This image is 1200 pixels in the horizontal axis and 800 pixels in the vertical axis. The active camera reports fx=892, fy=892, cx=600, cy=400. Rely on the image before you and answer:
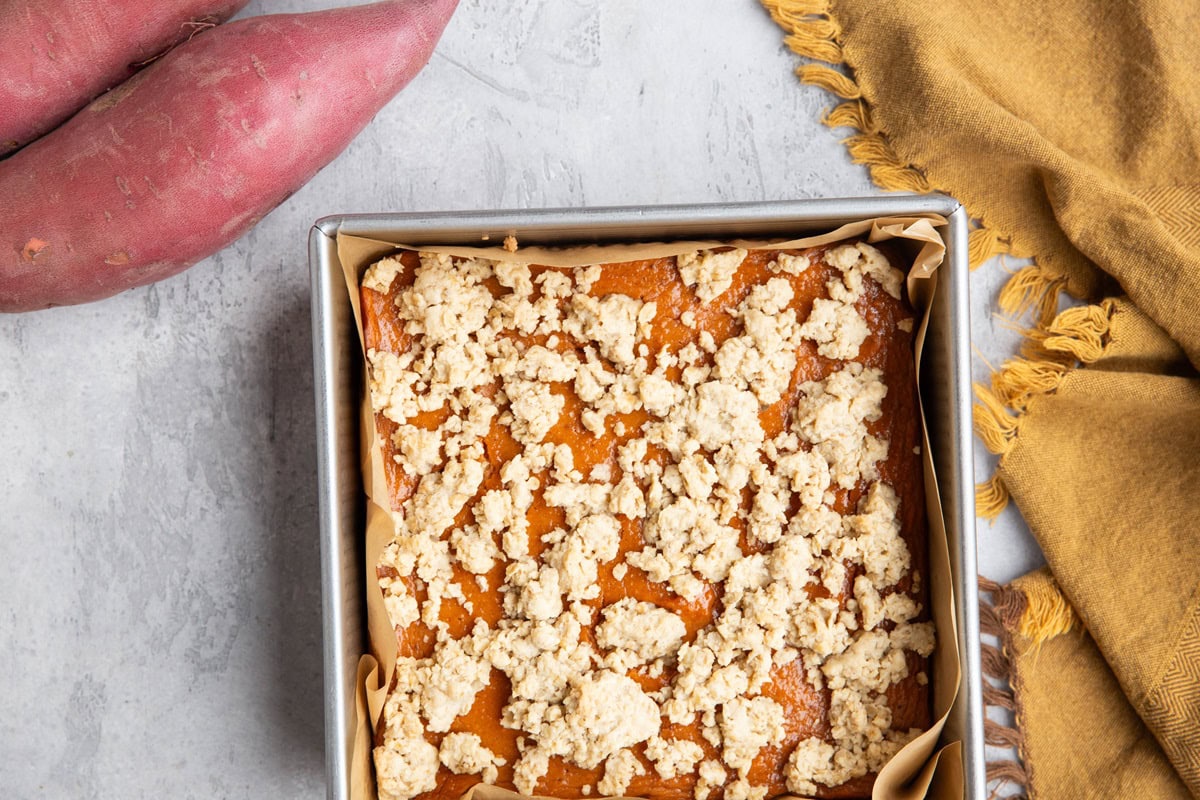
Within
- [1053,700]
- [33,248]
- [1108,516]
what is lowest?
[1053,700]

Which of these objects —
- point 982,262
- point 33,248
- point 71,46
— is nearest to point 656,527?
point 982,262

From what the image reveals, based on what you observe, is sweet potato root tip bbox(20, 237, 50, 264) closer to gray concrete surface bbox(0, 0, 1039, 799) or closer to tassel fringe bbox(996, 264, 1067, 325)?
gray concrete surface bbox(0, 0, 1039, 799)

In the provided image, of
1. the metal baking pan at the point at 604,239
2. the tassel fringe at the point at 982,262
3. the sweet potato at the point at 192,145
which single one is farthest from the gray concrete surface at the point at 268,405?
the metal baking pan at the point at 604,239

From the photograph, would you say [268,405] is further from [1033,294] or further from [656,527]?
[1033,294]

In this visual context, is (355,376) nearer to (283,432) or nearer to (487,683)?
(283,432)

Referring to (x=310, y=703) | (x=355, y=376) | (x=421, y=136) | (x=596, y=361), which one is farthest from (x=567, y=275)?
(x=310, y=703)

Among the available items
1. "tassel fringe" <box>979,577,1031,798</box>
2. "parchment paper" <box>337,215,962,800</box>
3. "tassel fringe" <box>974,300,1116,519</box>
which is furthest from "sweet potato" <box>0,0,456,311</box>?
"tassel fringe" <box>979,577,1031,798</box>

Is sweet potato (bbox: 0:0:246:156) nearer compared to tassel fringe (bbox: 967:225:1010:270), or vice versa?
sweet potato (bbox: 0:0:246:156)
